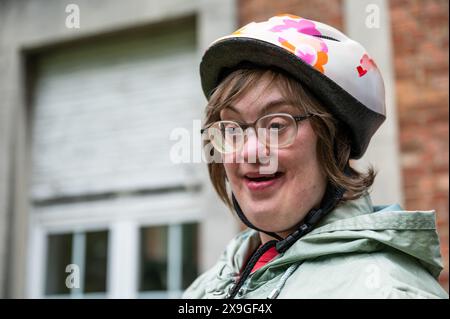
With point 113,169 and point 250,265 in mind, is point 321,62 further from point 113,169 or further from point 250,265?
point 113,169

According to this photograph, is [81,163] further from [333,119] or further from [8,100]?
[333,119]

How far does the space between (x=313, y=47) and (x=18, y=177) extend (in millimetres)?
3649

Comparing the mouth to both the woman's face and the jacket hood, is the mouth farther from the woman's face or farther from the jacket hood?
the jacket hood

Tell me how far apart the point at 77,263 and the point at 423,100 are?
2848 millimetres

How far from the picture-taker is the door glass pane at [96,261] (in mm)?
4598

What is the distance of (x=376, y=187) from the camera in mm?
3496

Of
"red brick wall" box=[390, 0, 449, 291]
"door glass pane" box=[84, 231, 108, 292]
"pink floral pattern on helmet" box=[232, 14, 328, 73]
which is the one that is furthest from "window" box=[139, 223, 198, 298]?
"pink floral pattern on helmet" box=[232, 14, 328, 73]

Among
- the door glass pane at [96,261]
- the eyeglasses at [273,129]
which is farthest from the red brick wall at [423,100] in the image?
the door glass pane at [96,261]

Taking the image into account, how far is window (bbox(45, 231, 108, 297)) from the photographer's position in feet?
15.1

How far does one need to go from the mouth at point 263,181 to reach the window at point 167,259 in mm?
2667

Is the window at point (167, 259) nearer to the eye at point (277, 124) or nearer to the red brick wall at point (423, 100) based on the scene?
the red brick wall at point (423, 100)

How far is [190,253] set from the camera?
14.2 feet
